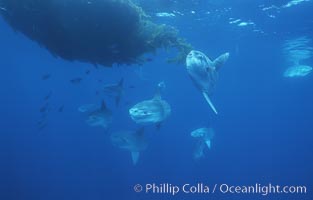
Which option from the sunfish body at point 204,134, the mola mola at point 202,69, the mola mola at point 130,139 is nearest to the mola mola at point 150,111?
the mola mola at point 130,139

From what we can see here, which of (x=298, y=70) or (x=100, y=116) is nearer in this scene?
(x=100, y=116)

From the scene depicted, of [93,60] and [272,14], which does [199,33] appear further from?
[93,60]

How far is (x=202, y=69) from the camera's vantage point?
8.52 meters

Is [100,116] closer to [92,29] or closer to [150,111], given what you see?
[150,111]

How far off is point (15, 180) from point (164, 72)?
2282 cm

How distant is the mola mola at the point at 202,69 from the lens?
8484 millimetres

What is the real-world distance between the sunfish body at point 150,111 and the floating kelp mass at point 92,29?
8.54ft

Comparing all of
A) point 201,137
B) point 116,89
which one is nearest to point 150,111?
point 116,89

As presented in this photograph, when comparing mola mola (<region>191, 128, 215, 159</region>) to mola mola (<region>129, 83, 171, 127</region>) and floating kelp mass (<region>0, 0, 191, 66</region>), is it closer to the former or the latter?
floating kelp mass (<region>0, 0, 191, 66</region>)

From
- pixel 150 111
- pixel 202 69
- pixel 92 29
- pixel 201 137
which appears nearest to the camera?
pixel 202 69

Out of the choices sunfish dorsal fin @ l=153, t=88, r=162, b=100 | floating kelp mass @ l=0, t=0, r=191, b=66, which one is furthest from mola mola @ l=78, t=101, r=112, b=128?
sunfish dorsal fin @ l=153, t=88, r=162, b=100

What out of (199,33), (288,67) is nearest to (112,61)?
(199,33)

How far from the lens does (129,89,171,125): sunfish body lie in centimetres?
1088

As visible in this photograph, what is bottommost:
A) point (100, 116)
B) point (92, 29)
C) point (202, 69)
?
point (202, 69)
